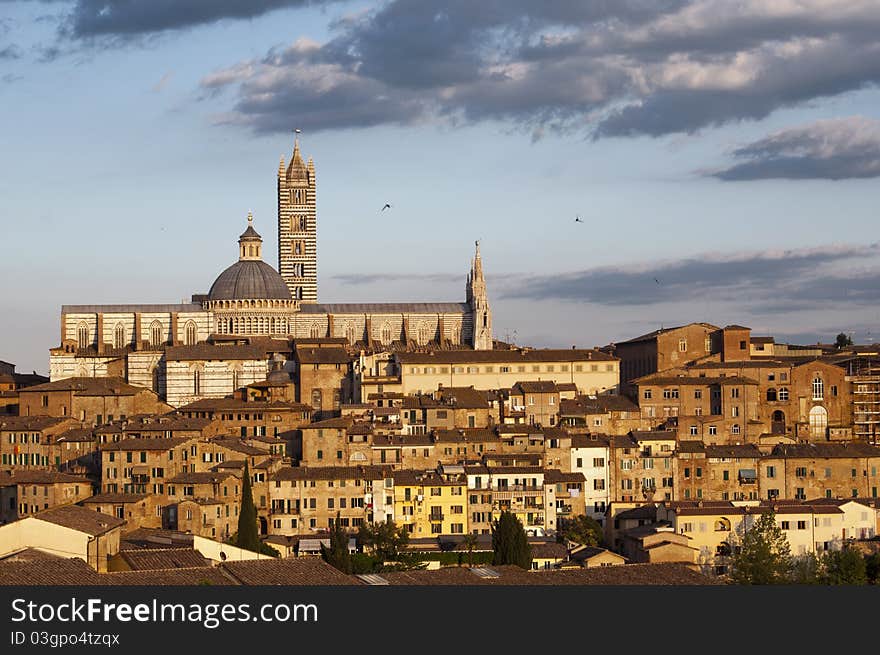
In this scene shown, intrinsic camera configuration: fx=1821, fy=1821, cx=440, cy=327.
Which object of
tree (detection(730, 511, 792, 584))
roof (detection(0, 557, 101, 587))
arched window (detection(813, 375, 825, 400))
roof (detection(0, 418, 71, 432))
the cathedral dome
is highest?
the cathedral dome

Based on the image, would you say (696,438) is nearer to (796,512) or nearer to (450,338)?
(796,512)

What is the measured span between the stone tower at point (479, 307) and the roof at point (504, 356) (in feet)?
43.9

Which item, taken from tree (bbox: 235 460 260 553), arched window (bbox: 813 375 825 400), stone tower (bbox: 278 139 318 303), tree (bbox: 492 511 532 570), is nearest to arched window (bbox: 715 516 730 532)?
tree (bbox: 492 511 532 570)

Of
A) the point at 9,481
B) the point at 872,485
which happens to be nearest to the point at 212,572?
the point at 9,481

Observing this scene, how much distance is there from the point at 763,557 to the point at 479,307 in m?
53.9

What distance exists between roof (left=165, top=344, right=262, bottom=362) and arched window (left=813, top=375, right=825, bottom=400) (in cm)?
2655

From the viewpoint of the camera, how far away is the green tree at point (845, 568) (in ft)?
161

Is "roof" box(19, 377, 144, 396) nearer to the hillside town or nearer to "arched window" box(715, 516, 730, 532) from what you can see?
the hillside town

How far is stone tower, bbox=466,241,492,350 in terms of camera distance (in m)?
101

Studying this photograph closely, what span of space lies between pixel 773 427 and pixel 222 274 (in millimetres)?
39153

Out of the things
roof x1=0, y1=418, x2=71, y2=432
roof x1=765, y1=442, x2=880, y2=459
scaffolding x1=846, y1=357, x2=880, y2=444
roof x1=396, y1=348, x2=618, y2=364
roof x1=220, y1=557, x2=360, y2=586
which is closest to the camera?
roof x1=220, y1=557, x2=360, y2=586

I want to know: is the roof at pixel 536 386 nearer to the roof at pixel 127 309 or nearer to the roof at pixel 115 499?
the roof at pixel 115 499

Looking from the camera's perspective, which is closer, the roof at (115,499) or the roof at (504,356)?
the roof at (115,499)

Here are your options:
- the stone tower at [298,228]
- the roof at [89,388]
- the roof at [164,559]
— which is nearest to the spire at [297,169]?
the stone tower at [298,228]
